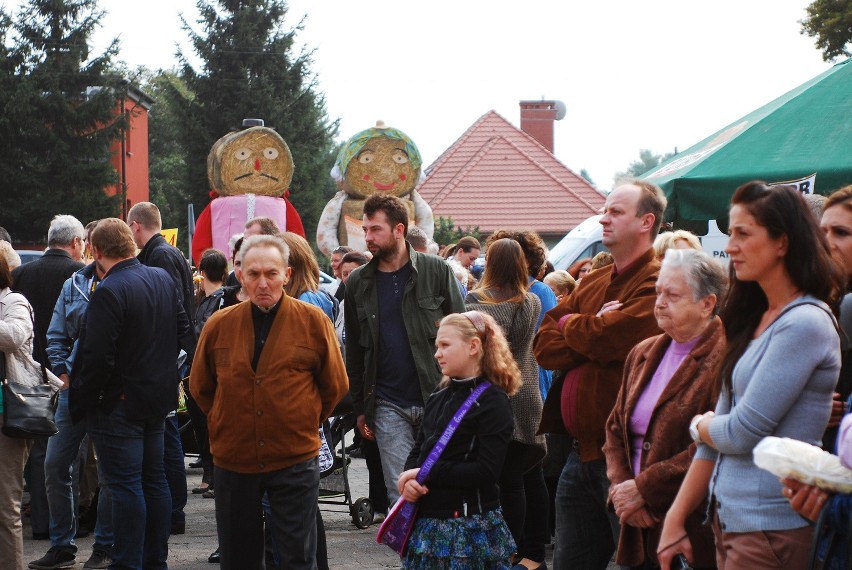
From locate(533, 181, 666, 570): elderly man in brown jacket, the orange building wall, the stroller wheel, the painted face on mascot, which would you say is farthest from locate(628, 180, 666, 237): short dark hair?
the orange building wall

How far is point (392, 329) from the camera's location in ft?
21.9

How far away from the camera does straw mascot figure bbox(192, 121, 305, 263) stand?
14.7 meters

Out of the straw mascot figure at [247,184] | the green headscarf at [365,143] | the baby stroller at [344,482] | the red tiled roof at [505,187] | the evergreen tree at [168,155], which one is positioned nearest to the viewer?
the baby stroller at [344,482]

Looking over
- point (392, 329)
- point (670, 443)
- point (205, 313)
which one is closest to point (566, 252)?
point (205, 313)

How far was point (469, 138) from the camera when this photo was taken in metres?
42.0

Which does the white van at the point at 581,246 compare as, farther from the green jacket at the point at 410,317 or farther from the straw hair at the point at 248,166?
the green jacket at the point at 410,317

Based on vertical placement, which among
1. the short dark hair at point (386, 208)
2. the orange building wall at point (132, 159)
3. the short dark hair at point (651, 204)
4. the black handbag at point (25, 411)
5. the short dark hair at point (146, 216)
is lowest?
the black handbag at point (25, 411)

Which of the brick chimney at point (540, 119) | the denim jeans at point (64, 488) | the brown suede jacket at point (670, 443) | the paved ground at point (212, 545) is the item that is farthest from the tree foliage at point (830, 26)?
the brick chimney at point (540, 119)

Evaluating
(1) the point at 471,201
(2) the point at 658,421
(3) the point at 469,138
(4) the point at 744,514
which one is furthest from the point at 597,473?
(3) the point at 469,138

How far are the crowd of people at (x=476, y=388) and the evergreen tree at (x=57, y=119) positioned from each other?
3177 centimetres

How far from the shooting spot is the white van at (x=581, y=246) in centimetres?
1609

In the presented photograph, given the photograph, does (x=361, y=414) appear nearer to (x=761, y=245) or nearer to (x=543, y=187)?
(x=761, y=245)

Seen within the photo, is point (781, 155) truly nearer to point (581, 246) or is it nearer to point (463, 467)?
point (463, 467)

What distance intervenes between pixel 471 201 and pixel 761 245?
35803mm
